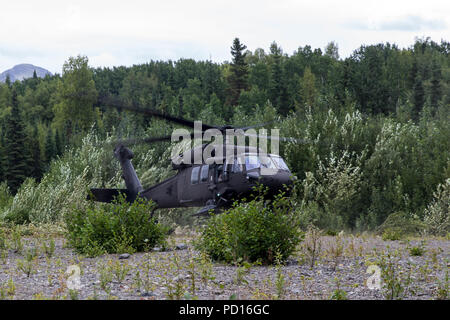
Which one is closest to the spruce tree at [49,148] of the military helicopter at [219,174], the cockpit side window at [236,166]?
the military helicopter at [219,174]

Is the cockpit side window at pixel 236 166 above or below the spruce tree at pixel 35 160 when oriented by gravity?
above

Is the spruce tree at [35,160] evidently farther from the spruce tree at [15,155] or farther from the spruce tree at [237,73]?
the spruce tree at [237,73]

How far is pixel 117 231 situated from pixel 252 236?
331 cm

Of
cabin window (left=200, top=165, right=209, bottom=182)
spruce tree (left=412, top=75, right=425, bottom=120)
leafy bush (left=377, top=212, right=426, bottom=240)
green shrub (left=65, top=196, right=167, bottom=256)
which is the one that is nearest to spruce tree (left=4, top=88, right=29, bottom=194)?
cabin window (left=200, top=165, right=209, bottom=182)

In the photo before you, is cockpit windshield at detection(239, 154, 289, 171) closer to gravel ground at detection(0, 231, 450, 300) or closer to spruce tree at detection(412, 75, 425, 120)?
gravel ground at detection(0, 231, 450, 300)

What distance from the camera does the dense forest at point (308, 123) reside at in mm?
18641

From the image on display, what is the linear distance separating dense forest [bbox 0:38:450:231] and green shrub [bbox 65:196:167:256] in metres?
2.29

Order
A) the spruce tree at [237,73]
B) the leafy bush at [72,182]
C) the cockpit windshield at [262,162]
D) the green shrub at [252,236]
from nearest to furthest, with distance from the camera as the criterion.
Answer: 1. the green shrub at [252,236]
2. the cockpit windshield at [262,162]
3. the leafy bush at [72,182]
4. the spruce tree at [237,73]

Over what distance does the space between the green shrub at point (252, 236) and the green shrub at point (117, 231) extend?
199cm

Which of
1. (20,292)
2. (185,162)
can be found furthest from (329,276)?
(185,162)

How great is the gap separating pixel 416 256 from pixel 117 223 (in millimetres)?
5746

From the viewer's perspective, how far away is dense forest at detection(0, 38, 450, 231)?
61.2 feet

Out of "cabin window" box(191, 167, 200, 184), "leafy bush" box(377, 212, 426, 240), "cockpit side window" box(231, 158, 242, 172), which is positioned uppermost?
"cockpit side window" box(231, 158, 242, 172)
